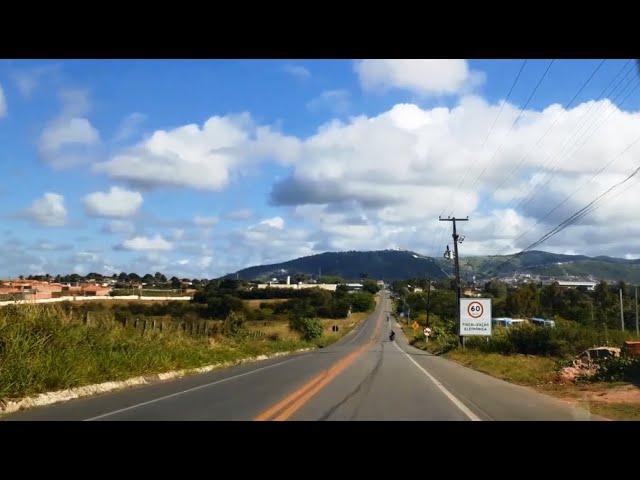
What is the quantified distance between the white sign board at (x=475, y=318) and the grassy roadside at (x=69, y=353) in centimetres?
3035

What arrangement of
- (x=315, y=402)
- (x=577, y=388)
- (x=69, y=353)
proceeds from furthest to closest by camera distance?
1. (x=577, y=388)
2. (x=69, y=353)
3. (x=315, y=402)

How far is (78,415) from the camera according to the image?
44.1 ft

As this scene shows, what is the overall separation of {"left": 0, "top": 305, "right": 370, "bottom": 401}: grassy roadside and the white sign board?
30.4m

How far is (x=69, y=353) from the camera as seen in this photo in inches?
755

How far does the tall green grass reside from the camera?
640 inches

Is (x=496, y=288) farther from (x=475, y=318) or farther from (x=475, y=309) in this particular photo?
(x=475, y=318)

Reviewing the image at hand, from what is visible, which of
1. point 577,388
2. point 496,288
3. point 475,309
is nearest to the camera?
point 577,388

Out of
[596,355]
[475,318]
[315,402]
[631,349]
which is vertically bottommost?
[315,402]

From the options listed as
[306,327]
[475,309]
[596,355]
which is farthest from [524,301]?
[596,355]

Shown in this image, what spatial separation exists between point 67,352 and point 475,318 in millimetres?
41722

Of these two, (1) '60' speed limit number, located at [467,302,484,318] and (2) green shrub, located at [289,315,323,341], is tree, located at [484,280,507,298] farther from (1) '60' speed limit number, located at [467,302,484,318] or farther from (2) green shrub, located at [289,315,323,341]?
(1) '60' speed limit number, located at [467,302,484,318]
